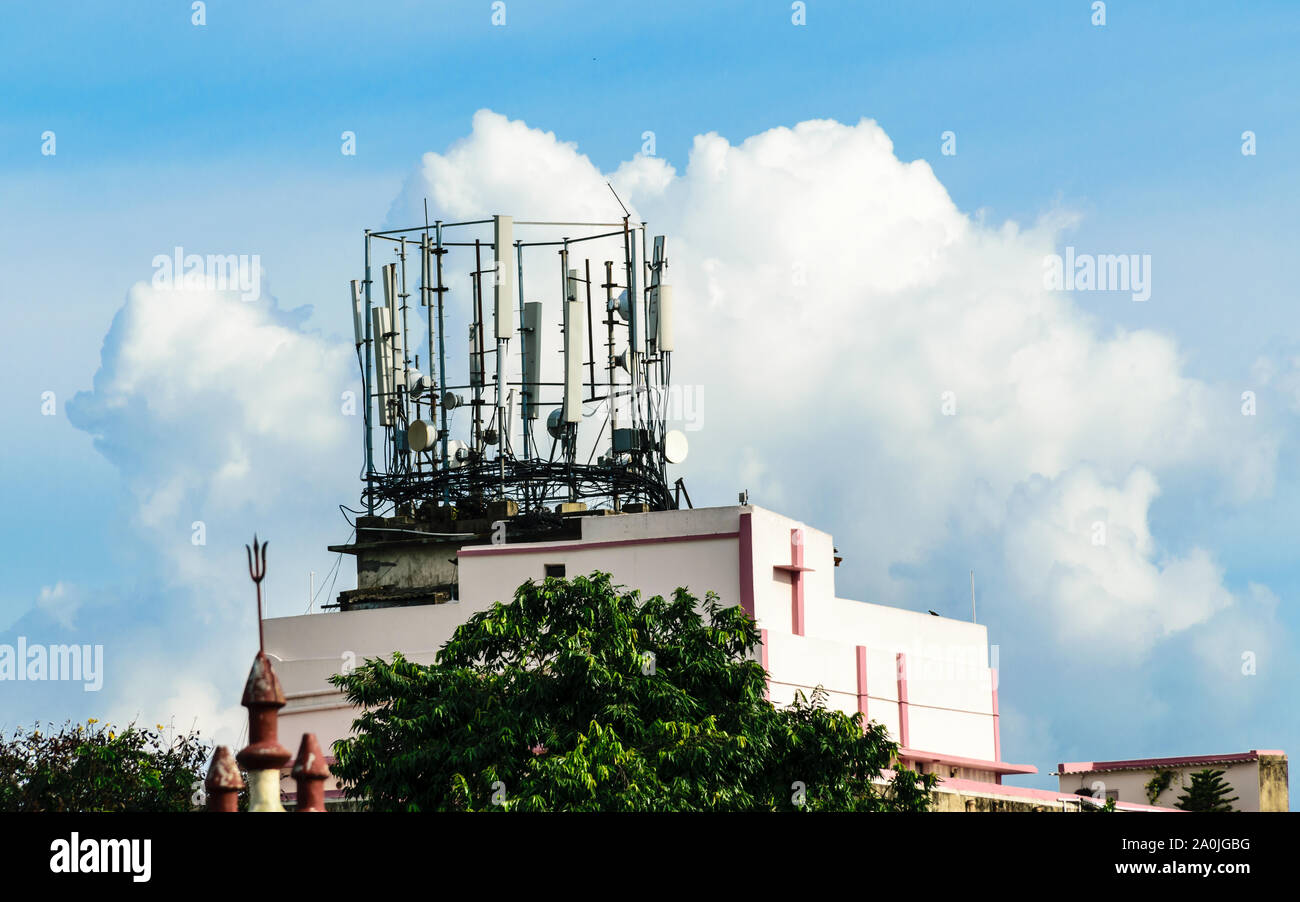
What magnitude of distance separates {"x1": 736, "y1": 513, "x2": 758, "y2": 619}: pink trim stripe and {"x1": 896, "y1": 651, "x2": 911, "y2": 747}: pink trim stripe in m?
6.56

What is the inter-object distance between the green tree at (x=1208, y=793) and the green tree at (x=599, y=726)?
70.6 feet

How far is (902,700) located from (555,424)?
1171 centimetres

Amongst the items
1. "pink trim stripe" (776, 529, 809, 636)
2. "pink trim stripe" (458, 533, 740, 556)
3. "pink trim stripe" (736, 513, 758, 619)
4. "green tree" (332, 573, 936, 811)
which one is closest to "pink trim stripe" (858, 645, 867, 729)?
"pink trim stripe" (776, 529, 809, 636)

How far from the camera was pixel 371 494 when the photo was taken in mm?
51125

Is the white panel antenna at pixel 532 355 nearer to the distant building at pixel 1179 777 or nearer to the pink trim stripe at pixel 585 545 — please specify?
the pink trim stripe at pixel 585 545

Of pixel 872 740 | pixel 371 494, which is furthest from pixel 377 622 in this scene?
pixel 872 740

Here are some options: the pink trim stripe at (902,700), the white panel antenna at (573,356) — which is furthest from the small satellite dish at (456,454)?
the pink trim stripe at (902,700)

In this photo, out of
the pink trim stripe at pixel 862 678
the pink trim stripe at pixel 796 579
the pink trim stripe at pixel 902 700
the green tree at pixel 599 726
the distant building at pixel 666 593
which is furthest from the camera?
the pink trim stripe at pixel 902 700

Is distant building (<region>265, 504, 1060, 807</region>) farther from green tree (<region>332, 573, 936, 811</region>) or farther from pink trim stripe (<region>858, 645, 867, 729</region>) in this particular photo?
green tree (<region>332, 573, 936, 811</region>)

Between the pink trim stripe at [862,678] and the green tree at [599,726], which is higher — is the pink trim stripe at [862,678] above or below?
above

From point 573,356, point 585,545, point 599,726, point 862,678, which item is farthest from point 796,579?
point 599,726

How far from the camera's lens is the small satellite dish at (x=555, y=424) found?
50562 millimetres

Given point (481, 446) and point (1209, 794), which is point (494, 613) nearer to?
point (481, 446)
